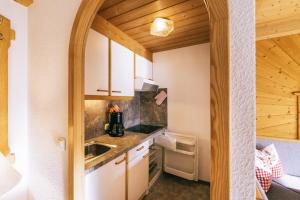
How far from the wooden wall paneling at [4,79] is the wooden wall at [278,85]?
2.79 metres

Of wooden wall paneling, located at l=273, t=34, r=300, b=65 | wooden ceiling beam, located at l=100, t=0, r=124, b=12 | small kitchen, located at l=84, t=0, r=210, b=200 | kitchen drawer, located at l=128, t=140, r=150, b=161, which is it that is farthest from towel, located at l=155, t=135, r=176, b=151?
wooden wall paneling, located at l=273, t=34, r=300, b=65

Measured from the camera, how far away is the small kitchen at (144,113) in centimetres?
131

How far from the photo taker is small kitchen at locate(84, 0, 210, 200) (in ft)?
4.29

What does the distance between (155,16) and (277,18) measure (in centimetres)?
143

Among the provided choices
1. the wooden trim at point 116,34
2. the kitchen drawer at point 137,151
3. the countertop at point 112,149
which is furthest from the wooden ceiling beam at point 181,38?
the kitchen drawer at point 137,151

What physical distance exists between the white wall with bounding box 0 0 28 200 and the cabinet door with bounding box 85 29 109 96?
1.43ft

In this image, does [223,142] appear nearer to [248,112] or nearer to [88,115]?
[248,112]

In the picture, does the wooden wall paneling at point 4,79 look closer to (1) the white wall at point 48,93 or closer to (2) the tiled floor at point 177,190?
(1) the white wall at point 48,93

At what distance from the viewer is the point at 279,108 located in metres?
2.05

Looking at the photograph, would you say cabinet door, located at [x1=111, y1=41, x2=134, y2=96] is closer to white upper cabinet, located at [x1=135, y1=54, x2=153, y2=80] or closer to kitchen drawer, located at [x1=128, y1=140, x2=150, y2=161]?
white upper cabinet, located at [x1=135, y1=54, x2=153, y2=80]

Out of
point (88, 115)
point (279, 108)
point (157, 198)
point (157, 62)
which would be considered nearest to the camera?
point (88, 115)

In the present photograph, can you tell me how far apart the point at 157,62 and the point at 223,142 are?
2193mm

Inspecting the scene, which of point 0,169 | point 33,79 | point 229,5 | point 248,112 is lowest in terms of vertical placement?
point 0,169

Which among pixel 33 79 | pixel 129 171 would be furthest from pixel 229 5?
pixel 129 171
